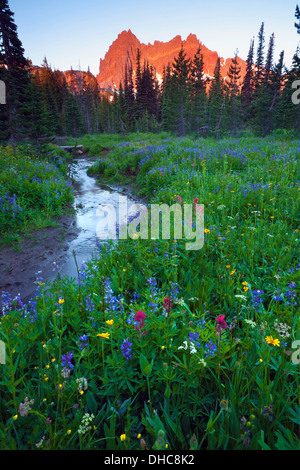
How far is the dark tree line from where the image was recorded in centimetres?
1636

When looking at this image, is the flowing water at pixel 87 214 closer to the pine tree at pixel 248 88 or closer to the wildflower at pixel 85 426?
the wildflower at pixel 85 426

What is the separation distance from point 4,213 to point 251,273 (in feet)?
21.8

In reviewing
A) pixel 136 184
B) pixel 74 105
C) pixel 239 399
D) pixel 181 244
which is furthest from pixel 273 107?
pixel 74 105

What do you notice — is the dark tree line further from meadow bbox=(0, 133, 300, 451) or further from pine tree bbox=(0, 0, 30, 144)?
meadow bbox=(0, 133, 300, 451)

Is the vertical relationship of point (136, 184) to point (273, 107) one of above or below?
below

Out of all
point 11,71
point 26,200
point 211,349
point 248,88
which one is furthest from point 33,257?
point 248,88

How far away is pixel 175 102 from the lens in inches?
1324

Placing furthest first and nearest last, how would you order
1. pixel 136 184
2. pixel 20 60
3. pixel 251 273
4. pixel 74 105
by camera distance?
pixel 74 105, pixel 20 60, pixel 136 184, pixel 251 273

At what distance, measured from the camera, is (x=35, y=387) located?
6.75 ft

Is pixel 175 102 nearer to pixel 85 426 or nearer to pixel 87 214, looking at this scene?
pixel 87 214

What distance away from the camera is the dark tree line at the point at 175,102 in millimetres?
16359

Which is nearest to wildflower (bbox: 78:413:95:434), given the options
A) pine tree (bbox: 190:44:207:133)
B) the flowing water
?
the flowing water

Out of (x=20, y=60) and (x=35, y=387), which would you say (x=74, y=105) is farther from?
(x=35, y=387)

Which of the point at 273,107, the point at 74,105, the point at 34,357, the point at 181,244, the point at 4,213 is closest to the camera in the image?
the point at 34,357
